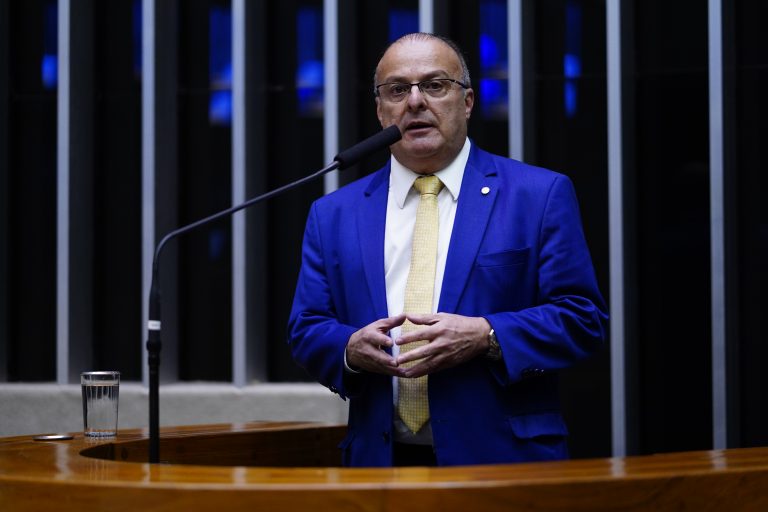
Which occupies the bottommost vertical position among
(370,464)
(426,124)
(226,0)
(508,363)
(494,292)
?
(370,464)

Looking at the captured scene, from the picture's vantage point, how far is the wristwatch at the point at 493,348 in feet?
7.39

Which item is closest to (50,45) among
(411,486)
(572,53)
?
(572,53)

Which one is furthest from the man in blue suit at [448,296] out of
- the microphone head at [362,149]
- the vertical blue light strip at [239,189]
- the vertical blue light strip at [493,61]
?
the vertical blue light strip at [493,61]

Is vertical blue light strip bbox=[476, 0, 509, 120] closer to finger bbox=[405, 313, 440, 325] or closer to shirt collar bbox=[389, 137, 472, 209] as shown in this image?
shirt collar bbox=[389, 137, 472, 209]

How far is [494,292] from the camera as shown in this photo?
2414 mm

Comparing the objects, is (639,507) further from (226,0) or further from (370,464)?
(226,0)

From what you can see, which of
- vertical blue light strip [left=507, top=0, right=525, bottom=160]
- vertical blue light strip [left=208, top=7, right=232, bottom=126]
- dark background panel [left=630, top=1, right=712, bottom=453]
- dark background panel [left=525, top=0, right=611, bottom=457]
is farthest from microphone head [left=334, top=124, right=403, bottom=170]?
vertical blue light strip [left=208, top=7, right=232, bottom=126]

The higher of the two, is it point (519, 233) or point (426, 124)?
point (426, 124)

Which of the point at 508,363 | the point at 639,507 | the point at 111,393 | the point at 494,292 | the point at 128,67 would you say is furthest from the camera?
the point at 128,67

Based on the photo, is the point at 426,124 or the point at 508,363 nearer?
the point at 508,363

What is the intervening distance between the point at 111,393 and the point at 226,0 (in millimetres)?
3950

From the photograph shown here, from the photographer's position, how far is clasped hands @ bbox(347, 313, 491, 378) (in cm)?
219

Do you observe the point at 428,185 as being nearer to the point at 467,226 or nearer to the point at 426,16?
the point at 467,226

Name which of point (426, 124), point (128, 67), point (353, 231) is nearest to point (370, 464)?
point (353, 231)
